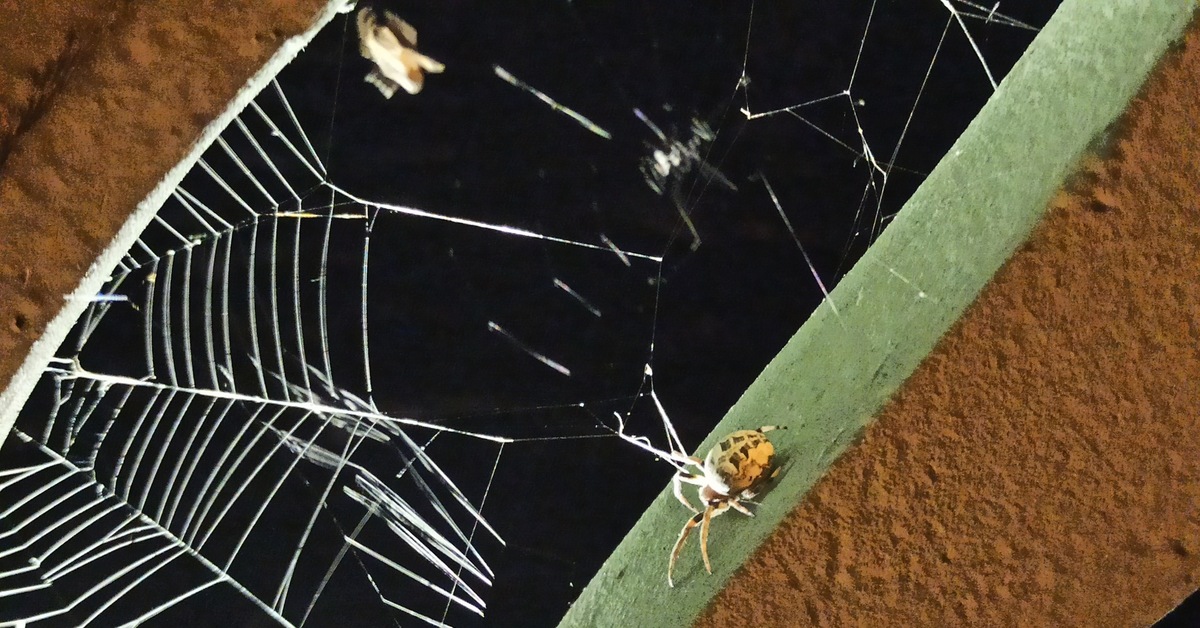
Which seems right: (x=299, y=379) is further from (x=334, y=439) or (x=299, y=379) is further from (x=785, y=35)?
(x=785, y=35)

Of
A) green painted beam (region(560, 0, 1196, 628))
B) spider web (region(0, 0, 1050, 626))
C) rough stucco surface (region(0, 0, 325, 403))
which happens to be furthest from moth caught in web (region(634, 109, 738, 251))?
rough stucco surface (region(0, 0, 325, 403))

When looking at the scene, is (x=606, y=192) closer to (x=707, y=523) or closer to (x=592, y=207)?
(x=592, y=207)

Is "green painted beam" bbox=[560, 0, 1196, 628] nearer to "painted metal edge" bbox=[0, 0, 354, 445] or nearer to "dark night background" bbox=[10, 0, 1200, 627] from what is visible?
"dark night background" bbox=[10, 0, 1200, 627]

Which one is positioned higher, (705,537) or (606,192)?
(606,192)

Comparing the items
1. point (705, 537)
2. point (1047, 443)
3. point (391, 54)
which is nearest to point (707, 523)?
point (705, 537)

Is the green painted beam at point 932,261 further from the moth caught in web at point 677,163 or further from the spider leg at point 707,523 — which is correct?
the moth caught in web at point 677,163

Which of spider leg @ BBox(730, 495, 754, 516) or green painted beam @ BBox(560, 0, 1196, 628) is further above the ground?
green painted beam @ BBox(560, 0, 1196, 628)

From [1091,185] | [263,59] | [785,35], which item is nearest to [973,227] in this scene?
[1091,185]
